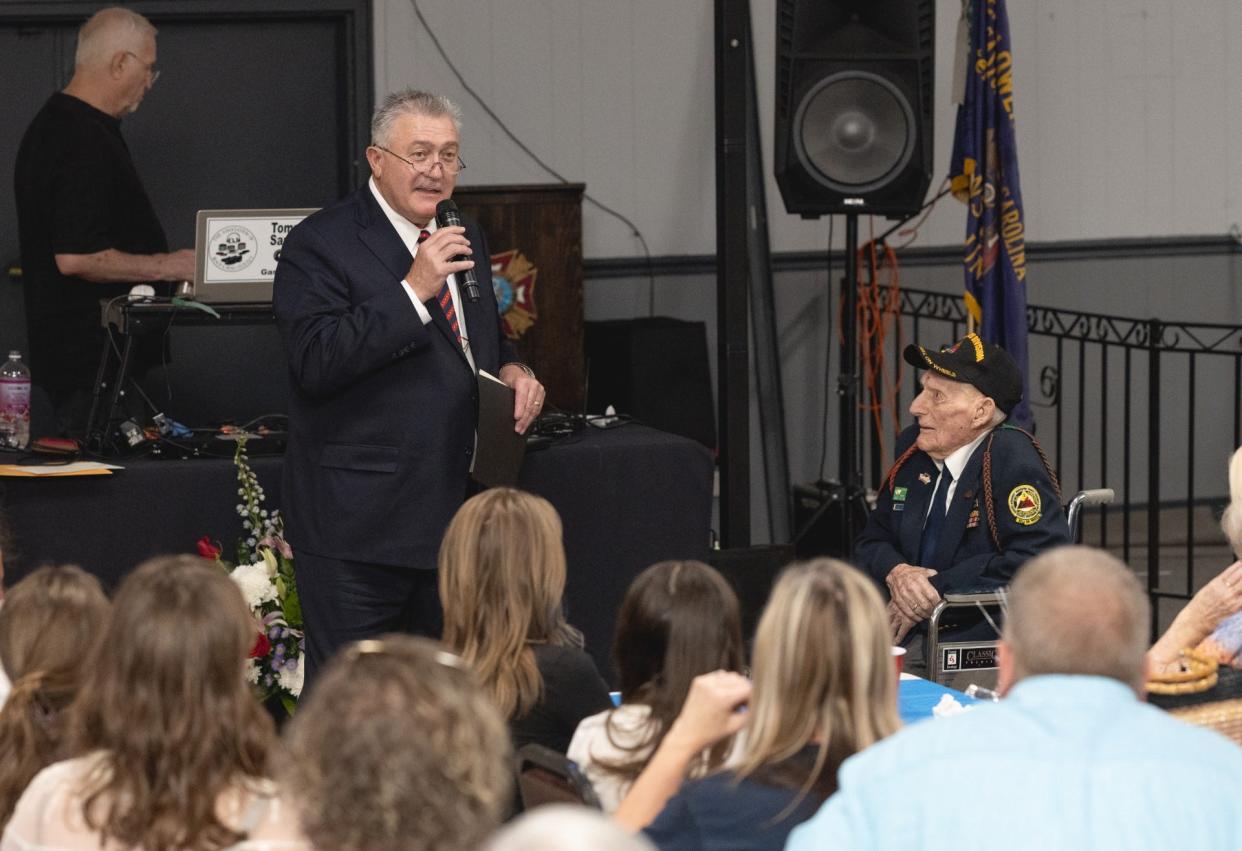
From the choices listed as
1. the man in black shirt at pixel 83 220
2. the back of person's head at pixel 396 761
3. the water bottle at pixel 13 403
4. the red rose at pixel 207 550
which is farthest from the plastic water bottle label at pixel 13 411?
the back of person's head at pixel 396 761

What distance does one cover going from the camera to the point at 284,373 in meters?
6.98

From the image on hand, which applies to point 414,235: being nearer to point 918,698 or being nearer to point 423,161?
point 423,161

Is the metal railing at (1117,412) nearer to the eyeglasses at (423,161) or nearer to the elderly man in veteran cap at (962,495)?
the elderly man in veteran cap at (962,495)

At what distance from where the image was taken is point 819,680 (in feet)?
7.34

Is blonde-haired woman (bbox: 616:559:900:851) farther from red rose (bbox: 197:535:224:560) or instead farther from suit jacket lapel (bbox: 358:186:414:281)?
red rose (bbox: 197:535:224:560)

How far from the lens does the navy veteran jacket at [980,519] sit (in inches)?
165

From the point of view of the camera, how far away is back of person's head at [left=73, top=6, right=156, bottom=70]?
17.7 feet

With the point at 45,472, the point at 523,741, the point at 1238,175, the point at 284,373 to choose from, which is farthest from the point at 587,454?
the point at 1238,175

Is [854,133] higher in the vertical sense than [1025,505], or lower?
higher

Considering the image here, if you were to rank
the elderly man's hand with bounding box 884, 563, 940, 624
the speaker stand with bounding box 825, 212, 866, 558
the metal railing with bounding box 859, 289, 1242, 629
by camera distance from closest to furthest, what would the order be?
the elderly man's hand with bounding box 884, 563, 940, 624, the speaker stand with bounding box 825, 212, 866, 558, the metal railing with bounding box 859, 289, 1242, 629

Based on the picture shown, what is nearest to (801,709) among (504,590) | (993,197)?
(504,590)

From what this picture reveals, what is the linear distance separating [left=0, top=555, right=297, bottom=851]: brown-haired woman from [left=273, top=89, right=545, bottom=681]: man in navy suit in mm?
1696

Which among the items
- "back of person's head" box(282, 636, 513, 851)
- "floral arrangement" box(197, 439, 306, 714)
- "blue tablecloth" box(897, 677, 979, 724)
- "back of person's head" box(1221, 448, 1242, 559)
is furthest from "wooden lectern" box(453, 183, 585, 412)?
"back of person's head" box(282, 636, 513, 851)

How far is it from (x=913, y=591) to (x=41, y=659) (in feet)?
7.41
